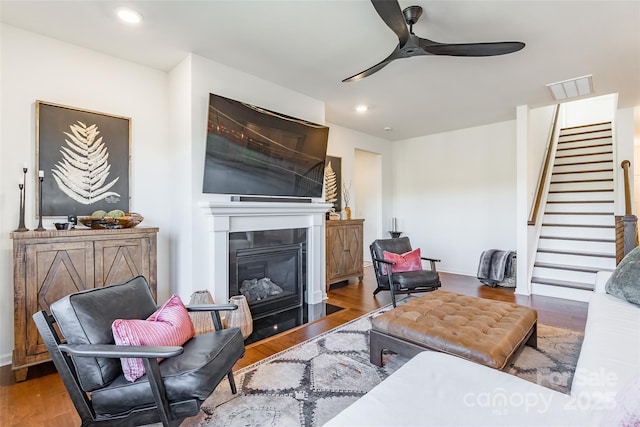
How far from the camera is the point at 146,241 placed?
8.85 feet

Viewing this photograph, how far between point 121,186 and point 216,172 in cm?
88

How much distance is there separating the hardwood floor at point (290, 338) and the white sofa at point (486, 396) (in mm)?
1444

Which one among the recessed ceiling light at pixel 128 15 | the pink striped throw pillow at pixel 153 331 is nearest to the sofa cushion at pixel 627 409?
the pink striped throw pillow at pixel 153 331

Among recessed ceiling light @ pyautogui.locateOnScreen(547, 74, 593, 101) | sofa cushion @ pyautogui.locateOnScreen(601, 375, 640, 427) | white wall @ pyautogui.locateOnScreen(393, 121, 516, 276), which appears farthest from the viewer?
white wall @ pyautogui.locateOnScreen(393, 121, 516, 276)

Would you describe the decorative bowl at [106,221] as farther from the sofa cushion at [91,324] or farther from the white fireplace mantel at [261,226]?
the sofa cushion at [91,324]

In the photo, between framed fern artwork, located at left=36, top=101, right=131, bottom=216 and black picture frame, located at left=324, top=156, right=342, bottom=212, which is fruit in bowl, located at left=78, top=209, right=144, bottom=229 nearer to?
framed fern artwork, located at left=36, top=101, right=131, bottom=216

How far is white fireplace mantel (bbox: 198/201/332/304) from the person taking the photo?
3004 millimetres

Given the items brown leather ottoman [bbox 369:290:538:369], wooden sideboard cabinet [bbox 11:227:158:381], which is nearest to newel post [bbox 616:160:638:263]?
brown leather ottoman [bbox 369:290:538:369]

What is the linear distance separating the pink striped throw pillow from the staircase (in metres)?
4.49

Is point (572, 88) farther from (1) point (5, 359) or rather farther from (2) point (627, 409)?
(1) point (5, 359)

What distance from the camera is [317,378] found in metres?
2.13

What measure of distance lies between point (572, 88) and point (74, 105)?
5.14 metres

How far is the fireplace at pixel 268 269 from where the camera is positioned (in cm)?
331

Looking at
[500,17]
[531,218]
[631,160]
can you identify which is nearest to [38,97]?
[500,17]
